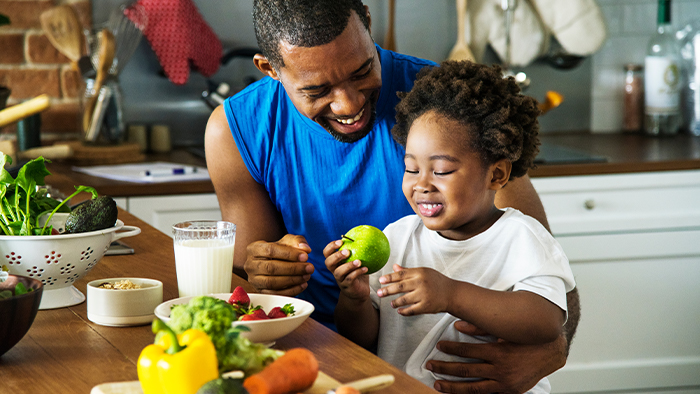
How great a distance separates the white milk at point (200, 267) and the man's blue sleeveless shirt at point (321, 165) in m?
0.51

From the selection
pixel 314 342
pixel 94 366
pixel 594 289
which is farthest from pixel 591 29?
pixel 94 366

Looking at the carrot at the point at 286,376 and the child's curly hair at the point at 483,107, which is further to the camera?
the child's curly hair at the point at 483,107

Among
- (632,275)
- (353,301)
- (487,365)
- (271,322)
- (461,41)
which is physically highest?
(461,41)

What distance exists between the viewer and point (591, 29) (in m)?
2.90

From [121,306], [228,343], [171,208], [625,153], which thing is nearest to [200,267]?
[121,306]

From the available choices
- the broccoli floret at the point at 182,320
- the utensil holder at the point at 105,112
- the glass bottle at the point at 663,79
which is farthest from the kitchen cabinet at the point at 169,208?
the glass bottle at the point at 663,79

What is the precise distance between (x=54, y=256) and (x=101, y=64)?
1.64m

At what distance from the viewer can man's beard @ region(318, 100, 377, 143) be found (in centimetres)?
143

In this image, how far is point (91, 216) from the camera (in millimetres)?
1051

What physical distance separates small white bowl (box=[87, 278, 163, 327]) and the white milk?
77 millimetres

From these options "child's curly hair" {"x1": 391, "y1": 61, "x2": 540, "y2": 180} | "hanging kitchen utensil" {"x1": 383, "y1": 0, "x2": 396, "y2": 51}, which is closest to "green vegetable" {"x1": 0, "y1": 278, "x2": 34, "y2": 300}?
"child's curly hair" {"x1": 391, "y1": 61, "x2": 540, "y2": 180}

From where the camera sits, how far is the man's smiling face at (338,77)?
1.28m

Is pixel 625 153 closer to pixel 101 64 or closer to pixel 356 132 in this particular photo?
pixel 356 132

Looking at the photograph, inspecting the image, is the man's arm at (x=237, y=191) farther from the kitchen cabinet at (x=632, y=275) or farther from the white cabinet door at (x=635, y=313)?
the white cabinet door at (x=635, y=313)
